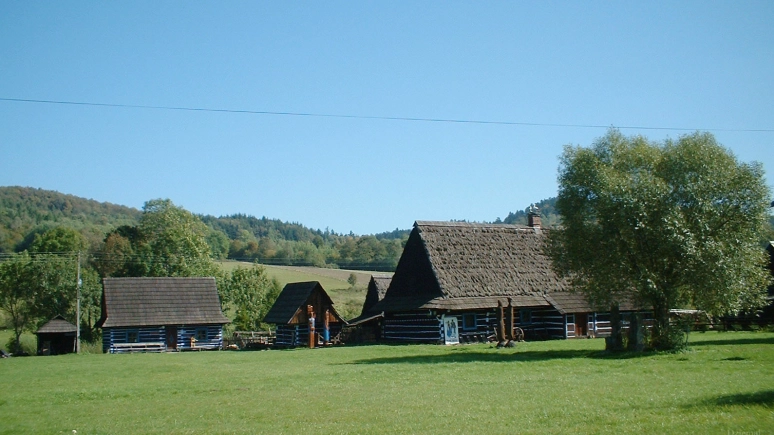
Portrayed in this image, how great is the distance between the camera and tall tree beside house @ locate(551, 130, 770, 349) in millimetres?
28938

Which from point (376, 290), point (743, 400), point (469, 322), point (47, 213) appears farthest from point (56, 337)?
point (47, 213)

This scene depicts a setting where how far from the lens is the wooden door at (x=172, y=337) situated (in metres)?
52.0

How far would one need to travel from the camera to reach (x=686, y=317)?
31.1 metres

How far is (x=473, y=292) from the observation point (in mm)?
44781

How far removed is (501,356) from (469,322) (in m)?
14.5

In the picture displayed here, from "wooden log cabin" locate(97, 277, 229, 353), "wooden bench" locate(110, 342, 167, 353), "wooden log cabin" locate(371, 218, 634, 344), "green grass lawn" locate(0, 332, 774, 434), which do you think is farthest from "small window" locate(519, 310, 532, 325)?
"wooden bench" locate(110, 342, 167, 353)

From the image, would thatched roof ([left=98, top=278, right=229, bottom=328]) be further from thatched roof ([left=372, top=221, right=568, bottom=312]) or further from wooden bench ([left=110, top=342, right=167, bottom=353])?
thatched roof ([left=372, top=221, right=568, bottom=312])

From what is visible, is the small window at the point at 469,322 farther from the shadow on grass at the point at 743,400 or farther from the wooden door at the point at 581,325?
the shadow on grass at the point at 743,400

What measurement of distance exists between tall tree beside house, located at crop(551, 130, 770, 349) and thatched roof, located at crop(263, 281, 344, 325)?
22.7 meters

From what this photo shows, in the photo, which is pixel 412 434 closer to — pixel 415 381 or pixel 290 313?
pixel 415 381

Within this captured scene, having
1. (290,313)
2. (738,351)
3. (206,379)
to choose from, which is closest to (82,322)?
(290,313)

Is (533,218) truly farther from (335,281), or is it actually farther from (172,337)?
(335,281)

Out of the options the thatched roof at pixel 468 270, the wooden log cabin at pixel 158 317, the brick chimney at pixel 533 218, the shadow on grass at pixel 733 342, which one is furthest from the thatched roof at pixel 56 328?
the shadow on grass at pixel 733 342

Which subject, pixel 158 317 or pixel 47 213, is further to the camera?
pixel 47 213
